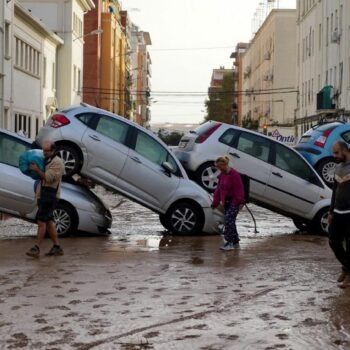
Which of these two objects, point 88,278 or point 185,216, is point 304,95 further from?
point 88,278

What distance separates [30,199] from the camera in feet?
50.3

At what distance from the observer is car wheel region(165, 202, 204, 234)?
54.6 feet

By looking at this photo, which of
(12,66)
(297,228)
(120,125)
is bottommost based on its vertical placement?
(297,228)

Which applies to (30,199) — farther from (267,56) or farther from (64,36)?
(267,56)

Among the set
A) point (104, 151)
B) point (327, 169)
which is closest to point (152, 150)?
point (104, 151)

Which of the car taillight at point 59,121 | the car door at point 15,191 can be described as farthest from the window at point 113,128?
the car door at point 15,191

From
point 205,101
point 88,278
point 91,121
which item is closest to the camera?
point 88,278

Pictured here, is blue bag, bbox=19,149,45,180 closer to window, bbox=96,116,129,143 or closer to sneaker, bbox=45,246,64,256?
sneaker, bbox=45,246,64,256

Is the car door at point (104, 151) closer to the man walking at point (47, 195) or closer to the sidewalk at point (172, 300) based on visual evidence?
the sidewalk at point (172, 300)

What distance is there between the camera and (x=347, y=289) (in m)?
9.89

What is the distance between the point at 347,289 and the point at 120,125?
751 cm

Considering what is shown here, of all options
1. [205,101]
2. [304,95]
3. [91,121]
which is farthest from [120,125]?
[205,101]

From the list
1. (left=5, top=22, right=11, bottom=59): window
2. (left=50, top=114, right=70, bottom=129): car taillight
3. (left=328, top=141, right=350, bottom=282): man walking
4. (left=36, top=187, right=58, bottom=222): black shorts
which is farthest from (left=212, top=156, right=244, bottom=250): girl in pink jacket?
(left=5, top=22, right=11, bottom=59): window

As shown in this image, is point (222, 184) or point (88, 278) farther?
point (222, 184)
